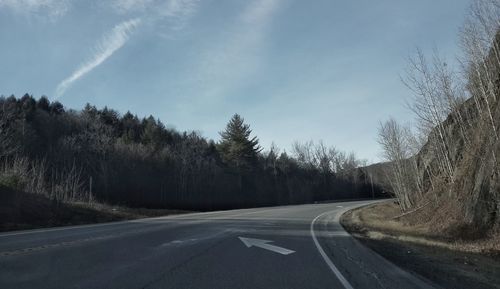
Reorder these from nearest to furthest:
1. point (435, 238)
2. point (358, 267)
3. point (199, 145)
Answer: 1. point (358, 267)
2. point (435, 238)
3. point (199, 145)

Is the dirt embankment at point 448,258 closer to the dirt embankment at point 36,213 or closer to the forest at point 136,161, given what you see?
the dirt embankment at point 36,213

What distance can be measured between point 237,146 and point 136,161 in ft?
90.5

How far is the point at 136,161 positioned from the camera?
64438 mm

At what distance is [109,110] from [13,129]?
31.5m

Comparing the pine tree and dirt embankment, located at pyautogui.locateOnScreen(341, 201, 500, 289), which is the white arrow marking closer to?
dirt embankment, located at pyautogui.locateOnScreen(341, 201, 500, 289)

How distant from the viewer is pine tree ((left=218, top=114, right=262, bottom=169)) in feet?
287

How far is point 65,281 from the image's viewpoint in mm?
7211

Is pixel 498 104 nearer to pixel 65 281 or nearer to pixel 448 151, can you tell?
pixel 448 151

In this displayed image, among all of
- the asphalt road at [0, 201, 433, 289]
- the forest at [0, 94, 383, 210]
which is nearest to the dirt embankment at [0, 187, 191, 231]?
the forest at [0, 94, 383, 210]

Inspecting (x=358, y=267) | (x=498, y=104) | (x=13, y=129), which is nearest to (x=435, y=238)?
(x=498, y=104)

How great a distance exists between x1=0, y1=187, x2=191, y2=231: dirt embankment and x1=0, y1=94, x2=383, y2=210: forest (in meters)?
3.60

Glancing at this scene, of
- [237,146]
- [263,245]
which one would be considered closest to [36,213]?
[263,245]

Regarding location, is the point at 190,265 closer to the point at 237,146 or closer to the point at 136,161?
the point at 136,161

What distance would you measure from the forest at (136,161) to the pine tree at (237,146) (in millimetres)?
202
